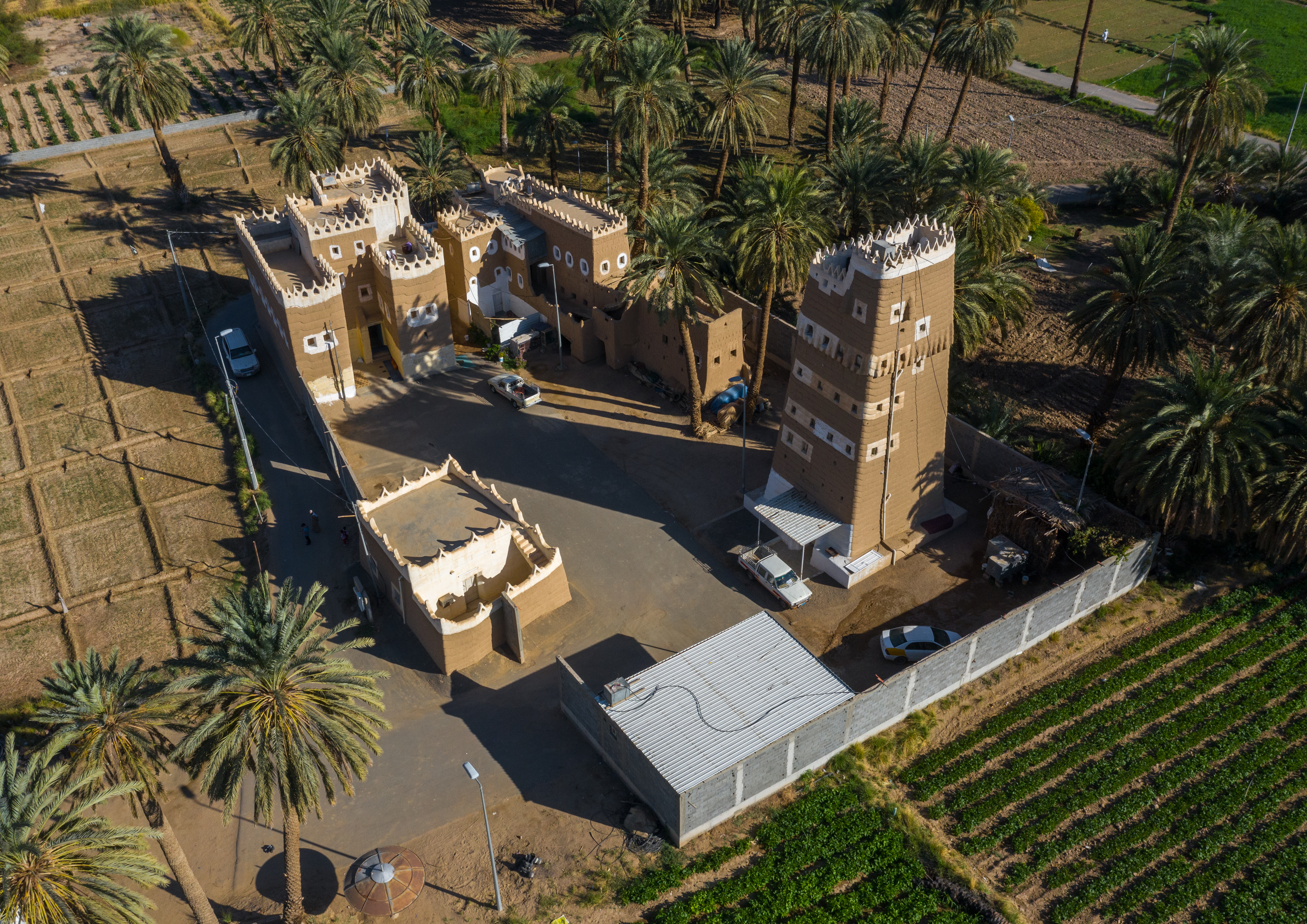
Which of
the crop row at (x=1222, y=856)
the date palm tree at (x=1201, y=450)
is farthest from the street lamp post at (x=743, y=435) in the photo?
the crop row at (x=1222, y=856)

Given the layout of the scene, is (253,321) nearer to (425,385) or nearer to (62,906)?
(425,385)

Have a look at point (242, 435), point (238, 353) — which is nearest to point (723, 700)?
point (242, 435)

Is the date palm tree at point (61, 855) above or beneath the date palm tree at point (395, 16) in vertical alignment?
beneath

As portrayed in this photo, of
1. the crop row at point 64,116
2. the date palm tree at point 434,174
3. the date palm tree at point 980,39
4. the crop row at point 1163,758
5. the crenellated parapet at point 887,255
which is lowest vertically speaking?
the crop row at point 1163,758

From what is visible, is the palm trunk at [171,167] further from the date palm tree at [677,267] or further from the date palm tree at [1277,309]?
the date palm tree at [1277,309]

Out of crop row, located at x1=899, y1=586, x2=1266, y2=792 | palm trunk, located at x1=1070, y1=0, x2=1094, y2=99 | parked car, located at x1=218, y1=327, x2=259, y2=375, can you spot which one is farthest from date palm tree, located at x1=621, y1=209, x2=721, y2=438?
palm trunk, located at x1=1070, y1=0, x2=1094, y2=99

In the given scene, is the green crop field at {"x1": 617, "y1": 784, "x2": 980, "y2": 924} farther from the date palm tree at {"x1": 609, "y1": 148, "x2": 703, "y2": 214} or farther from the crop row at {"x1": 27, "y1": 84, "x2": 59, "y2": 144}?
the crop row at {"x1": 27, "y1": 84, "x2": 59, "y2": 144}

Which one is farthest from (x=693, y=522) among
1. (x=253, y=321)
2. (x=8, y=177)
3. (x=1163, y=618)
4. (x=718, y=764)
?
(x=8, y=177)
